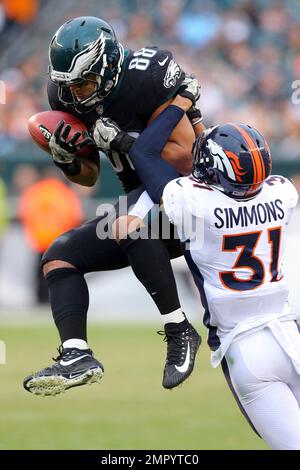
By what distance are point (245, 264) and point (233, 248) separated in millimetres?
93

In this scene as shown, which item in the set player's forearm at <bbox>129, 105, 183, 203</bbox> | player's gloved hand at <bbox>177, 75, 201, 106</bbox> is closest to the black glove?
player's gloved hand at <bbox>177, 75, 201, 106</bbox>

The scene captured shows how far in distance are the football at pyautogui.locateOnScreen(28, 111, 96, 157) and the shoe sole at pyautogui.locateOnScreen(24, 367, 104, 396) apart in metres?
1.11

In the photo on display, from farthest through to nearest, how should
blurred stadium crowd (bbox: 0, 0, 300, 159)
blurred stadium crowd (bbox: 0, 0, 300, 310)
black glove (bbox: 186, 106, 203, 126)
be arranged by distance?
blurred stadium crowd (bbox: 0, 0, 300, 159) < blurred stadium crowd (bbox: 0, 0, 300, 310) < black glove (bbox: 186, 106, 203, 126)

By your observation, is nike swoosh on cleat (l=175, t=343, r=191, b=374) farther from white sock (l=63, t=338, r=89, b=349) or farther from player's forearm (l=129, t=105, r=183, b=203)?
player's forearm (l=129, t=105, r=183, b=203)

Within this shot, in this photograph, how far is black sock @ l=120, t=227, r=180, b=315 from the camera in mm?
Answer: 4781

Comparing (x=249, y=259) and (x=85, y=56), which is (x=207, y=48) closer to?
(x=85, y=56)

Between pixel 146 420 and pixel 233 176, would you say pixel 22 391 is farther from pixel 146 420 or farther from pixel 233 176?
pixel 233 176

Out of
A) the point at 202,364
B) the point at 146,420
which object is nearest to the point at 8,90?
the point at 202,364

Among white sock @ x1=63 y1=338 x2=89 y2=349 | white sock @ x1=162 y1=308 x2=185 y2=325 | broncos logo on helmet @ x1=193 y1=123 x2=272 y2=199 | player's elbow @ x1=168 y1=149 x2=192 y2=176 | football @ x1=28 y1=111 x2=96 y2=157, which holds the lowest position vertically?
white sock @ x1=63 y1=338 x2=89 y2=349

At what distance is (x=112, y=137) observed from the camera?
4.79 m

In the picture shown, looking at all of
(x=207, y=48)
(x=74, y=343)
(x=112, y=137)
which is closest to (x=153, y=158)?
(x=112, y=137)

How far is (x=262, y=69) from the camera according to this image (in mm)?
13766

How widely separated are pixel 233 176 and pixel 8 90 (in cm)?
927

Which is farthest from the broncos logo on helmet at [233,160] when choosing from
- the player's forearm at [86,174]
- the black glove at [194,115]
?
the player's forearm at [86,174]
